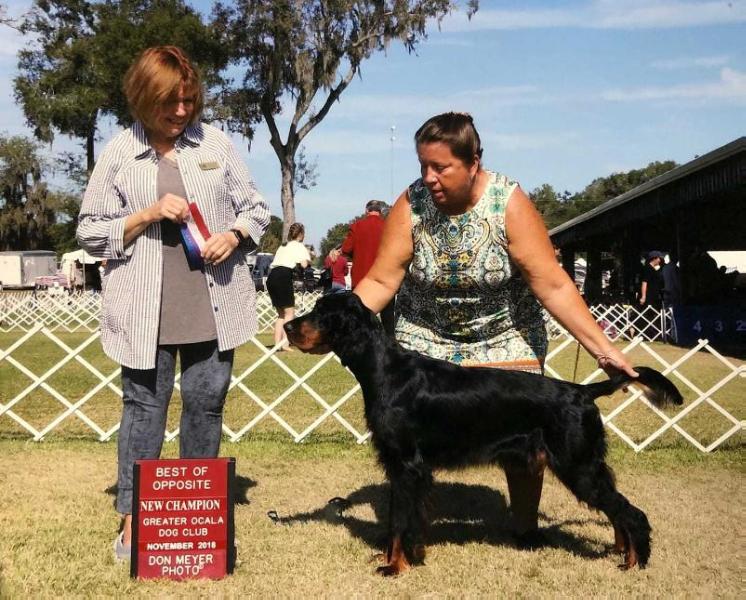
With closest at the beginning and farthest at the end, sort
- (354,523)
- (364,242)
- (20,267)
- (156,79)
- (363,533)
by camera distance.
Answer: (156,79) < (363,533) < (354,523) < (364,242) < (20,267)

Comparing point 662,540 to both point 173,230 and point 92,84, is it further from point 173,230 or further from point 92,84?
point 92,84

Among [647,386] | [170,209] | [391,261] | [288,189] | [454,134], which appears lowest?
[647,386]

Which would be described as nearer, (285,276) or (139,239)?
(139,239)

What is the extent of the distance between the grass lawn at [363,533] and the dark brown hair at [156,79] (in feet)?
5.64

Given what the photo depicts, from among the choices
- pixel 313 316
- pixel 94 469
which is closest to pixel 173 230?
pixel 313 316

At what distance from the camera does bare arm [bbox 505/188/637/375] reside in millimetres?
3172

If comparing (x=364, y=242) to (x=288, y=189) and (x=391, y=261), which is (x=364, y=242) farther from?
(x=288, y=189)

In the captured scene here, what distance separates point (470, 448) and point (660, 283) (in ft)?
44.4

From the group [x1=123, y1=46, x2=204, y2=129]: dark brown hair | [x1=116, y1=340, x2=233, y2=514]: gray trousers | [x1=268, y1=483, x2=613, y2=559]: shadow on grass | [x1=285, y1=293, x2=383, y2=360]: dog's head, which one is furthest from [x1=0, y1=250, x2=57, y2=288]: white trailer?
[x1=285, y1=293, x2=383, y2=360]: dog's head

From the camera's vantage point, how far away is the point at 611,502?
10.2ft

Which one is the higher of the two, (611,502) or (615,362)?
(615,362)

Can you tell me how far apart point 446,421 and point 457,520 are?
1.07 meters

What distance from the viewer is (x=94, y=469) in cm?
492

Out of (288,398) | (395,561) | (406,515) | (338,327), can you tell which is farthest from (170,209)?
(288,398)
